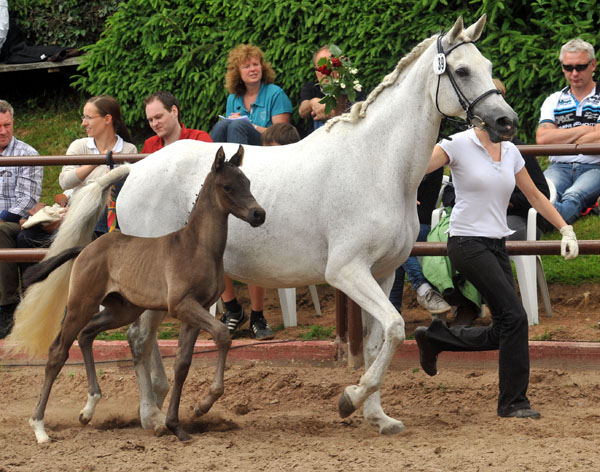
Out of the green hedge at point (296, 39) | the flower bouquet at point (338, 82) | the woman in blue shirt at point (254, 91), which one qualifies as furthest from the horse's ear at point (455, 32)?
the green hedge at point (296, 39)

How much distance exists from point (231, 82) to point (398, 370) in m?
3.05

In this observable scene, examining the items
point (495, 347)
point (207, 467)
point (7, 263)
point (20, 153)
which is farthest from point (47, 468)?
point (20, 153)

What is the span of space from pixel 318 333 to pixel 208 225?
94.7 inches

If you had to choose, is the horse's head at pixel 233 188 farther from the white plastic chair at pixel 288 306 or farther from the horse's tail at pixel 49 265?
the white plastic chair at pixel 288 306

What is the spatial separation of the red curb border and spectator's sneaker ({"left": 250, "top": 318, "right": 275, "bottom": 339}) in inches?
3.9

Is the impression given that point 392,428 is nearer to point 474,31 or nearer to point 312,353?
point 312,353

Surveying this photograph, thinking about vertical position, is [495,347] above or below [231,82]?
below

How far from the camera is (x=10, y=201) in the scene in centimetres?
771

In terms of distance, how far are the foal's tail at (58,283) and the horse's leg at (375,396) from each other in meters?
1.73

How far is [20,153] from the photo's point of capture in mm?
7930

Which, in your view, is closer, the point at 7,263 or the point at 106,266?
the point at 106,266

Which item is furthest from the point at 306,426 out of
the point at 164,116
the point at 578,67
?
the point at 578,67

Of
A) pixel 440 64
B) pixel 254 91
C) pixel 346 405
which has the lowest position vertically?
Answer: pixel 346 405

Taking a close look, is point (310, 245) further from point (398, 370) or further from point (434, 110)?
point (398, 370)
